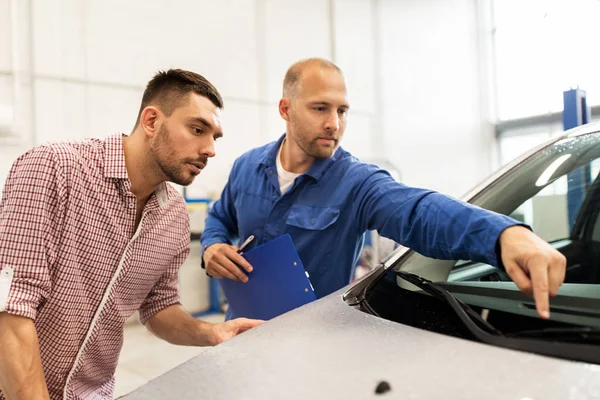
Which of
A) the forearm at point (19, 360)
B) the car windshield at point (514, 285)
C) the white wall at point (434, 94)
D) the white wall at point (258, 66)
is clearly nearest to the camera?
the car windshield at point (514, 285)

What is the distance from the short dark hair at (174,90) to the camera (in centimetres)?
132

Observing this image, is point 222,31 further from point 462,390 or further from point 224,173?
point 462,390

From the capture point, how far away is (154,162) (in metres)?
1.29

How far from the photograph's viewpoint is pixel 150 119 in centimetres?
131

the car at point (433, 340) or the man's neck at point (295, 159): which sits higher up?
the man's neck at point (295, 159)

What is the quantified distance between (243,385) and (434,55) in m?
7.79

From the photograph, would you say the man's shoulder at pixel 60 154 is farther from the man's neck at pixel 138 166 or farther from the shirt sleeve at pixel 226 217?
the shirt sleeve at pixel 226 217

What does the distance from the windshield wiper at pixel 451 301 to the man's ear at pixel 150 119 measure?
782 millimetres

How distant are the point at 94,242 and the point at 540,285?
102cm

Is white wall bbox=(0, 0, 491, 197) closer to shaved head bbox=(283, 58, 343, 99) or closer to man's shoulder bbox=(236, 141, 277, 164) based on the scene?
man's shoulder bbox=(236, 141, 277, 164)

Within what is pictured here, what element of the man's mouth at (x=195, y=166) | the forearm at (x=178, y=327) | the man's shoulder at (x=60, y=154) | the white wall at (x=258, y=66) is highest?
the white wall at (x=258, y=66)

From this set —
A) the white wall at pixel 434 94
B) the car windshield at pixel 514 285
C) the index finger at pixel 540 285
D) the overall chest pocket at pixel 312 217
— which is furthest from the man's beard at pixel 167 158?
the white wall at pixel 434 94

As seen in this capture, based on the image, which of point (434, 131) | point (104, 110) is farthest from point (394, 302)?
point (434, 131)

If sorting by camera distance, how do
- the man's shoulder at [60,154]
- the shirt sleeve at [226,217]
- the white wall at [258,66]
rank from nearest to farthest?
the man's shoulder at [60,154], the shirt sleeve at [226,217], the white wall at [258,66]
